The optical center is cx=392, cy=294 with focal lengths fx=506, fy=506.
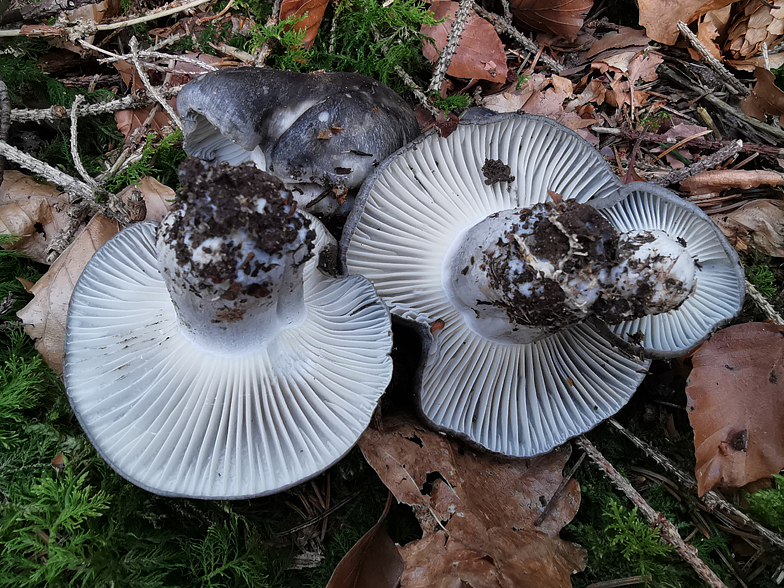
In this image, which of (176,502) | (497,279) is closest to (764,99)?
(497,279)

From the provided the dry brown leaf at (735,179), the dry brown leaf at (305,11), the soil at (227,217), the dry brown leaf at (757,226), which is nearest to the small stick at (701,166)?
the dry brown leaf at (735,179)

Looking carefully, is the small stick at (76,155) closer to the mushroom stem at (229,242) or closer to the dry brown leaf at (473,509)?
the mushroom stem at (229,242)

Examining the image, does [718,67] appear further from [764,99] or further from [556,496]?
[556,496]

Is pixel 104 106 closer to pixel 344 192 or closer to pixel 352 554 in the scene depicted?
pixel 344 192

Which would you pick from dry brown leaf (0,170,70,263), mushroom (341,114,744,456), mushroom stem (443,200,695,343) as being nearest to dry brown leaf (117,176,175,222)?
dry brown leaf (0,170,70,263)

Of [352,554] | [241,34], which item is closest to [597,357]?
[352,554]

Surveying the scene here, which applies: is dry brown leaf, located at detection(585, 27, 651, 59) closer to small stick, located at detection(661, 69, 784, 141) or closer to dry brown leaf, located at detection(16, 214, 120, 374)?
small stick, located at detection(661, 69, 784, 141)
